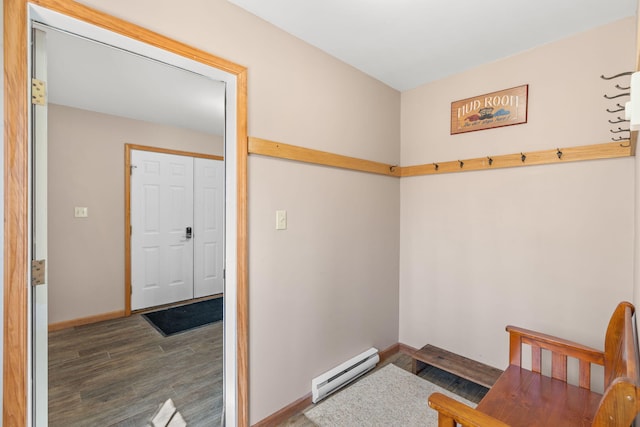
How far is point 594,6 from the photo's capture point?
1.61 metres

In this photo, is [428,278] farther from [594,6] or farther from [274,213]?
[594,6]

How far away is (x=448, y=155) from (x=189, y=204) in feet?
11.5

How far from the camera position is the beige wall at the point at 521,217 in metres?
1.77

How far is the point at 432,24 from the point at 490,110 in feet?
2.75

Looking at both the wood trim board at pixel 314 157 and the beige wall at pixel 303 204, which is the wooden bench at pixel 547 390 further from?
the wood trim board at pixel 314 157

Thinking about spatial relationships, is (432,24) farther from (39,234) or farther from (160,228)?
(160,228)

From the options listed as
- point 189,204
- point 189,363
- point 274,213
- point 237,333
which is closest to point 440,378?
point 237,333

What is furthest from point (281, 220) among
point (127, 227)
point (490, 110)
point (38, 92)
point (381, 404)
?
point (127, 227)

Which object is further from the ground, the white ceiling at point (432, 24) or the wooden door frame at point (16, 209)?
the white ceiling at point (432, 24)

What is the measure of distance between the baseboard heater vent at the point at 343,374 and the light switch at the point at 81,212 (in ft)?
10.5

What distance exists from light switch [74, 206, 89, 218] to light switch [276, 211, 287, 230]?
2.87 metres

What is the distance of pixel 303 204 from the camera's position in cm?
200

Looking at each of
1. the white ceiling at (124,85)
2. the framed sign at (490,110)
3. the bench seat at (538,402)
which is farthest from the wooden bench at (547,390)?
the white ceiling at (124,85)

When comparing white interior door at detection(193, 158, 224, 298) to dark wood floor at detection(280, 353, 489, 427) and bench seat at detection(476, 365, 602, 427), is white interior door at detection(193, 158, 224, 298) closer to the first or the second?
dark wood floor at detection(280, 353, 489, 427)
